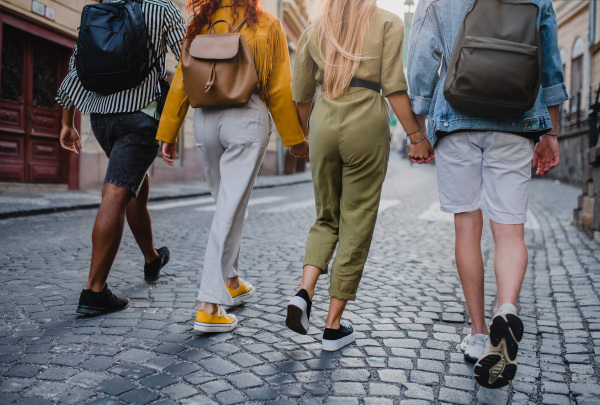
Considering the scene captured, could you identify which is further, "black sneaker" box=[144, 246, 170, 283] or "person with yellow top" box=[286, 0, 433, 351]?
"black sneaker" box=[144, 246, 170, 283]

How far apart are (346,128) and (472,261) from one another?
2.76ft

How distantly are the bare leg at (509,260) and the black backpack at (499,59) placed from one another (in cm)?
50

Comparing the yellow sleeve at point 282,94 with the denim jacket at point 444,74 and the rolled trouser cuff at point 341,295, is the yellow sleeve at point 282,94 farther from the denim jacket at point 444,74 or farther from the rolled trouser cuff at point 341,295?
the rolled trouser cuff at point 341,295

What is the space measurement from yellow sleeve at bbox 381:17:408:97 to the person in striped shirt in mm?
1306

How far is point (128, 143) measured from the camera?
126 inches

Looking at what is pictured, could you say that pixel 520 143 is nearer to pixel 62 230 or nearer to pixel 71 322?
pixel 71 322

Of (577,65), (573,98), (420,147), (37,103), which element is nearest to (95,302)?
(420,147)

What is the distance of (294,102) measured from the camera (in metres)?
2.99

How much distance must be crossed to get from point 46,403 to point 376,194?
1.64 meters

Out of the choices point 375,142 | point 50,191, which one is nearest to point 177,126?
point 375,142

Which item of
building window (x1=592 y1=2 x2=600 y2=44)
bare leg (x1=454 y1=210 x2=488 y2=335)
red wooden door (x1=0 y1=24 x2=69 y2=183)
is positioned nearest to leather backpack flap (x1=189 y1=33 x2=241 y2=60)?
bare leg (x1=454 y1=210 x2=488 y2=335)

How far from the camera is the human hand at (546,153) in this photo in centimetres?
256

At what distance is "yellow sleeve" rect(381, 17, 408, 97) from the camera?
259 cm

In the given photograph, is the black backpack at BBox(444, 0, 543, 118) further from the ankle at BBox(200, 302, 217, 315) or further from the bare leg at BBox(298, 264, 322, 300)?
the ankle at BBox(200, 302, 217, 315)
